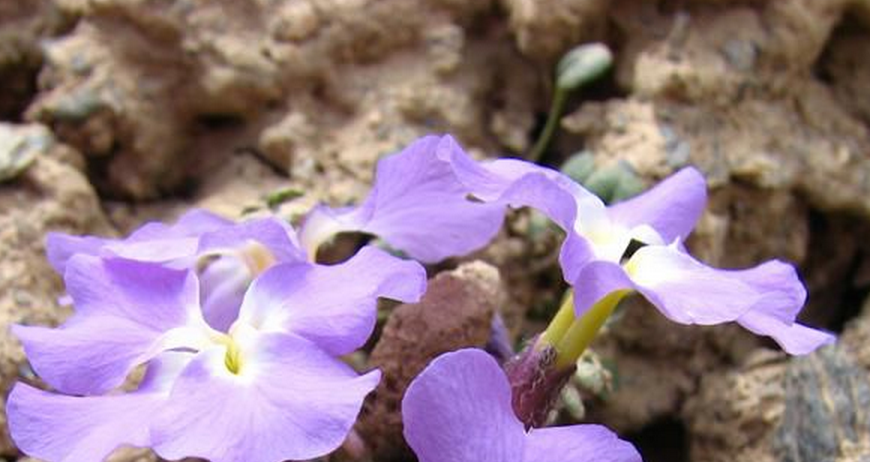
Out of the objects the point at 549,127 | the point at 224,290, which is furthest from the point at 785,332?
the point at 549,127

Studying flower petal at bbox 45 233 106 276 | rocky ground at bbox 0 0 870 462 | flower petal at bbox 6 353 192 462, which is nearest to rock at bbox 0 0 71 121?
rocky ground at bbox 0 0 870 462

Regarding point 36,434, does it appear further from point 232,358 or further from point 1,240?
point 1,240

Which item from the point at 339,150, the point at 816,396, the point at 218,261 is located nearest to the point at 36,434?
the point at 218,261

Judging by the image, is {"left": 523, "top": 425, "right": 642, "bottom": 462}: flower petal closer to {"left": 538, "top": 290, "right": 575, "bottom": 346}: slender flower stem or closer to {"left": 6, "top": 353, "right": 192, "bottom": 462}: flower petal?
{"left": 538, "top": 290, "right": 575, "bottom": 346}: slender flower stem

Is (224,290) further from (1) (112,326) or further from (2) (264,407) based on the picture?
(2) (264,407)

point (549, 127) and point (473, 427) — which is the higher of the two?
point (473, 427)

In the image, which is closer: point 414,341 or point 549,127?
point 414,341
